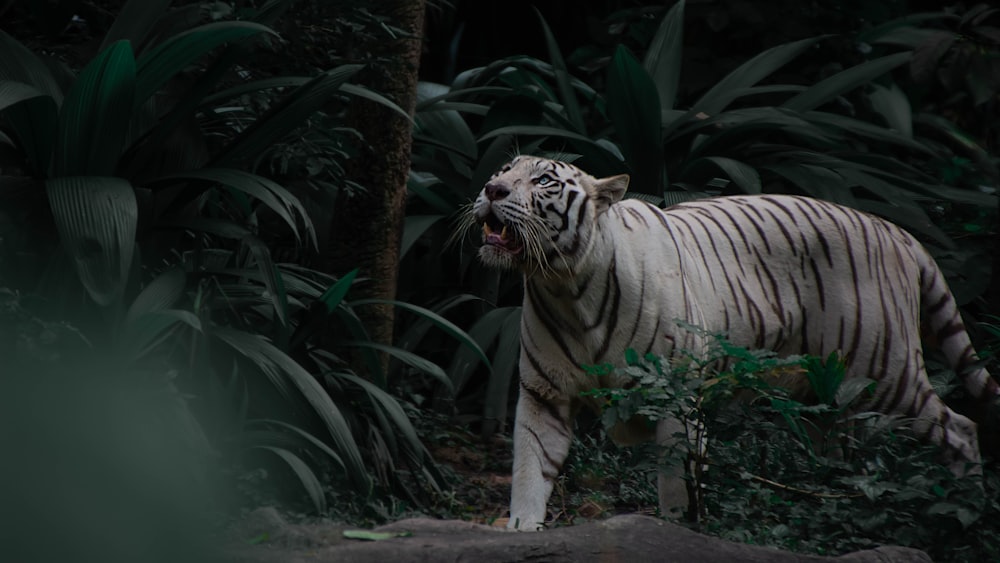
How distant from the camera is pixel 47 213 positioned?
140 inches

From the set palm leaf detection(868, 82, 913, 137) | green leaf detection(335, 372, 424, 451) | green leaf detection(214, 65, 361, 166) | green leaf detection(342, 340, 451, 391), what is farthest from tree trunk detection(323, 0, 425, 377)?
palm leaf detection(868, 82, 913, 137)

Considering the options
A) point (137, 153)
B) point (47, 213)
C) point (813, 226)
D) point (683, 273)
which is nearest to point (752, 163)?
point (813, 226)

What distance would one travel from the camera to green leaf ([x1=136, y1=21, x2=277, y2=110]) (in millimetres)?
3592

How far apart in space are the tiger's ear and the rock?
1341 millimetres

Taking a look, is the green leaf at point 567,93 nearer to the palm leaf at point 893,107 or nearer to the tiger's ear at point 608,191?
the palm leaf at point 893,107

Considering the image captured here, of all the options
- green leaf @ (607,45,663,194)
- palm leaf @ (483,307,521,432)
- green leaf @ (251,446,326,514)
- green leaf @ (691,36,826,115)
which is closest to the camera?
green leaf @ (251,446,326,514)

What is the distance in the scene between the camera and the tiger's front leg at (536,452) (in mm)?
3328

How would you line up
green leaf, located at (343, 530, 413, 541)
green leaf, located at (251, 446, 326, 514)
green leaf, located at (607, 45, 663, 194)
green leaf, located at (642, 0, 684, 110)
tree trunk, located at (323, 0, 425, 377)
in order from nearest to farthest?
green leaf, located at (343, 530, 413, 541) < green leaf, located at (251, 446, 326, 514) < tree trunk, located at (323, 0, 425, 377) < green leaf, located at (607, 45, 663, 194) < green leaf, located at (642, 0, 684, 110)

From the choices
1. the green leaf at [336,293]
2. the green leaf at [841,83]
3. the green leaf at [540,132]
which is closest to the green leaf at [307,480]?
the green leaf at [336,293]

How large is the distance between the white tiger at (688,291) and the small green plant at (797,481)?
225mm

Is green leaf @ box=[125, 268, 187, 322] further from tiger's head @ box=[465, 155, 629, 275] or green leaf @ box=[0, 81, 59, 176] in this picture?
tiger's head @ box=[465, 155, 629, 275]

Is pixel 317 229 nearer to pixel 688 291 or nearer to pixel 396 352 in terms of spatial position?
pixel 396 352

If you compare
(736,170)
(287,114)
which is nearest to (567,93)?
(736,170)

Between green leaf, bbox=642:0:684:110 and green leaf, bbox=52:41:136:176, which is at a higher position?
green leaf, bbox=642:0:684:110
